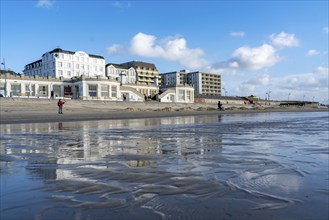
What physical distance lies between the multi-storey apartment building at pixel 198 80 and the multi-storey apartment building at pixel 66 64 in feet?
207

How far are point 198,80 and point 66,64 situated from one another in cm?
8968

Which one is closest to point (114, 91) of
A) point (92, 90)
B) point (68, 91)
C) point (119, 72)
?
point (92, 90)

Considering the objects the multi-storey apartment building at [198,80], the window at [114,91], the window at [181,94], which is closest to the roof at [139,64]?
the multi-storey apartment building at [198,80]

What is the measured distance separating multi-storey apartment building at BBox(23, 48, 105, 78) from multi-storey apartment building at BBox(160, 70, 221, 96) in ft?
207

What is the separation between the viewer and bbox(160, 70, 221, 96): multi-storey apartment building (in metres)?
179

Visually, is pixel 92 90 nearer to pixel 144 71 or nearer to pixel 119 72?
pixel 119 72

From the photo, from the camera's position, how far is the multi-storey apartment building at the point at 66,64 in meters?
105

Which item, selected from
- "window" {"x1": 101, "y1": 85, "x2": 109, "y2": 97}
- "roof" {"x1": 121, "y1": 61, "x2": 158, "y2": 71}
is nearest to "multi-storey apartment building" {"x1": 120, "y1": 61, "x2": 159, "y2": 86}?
"roof" {"x1": 121, "y1": 61, "x2": 158, "y2": 71}

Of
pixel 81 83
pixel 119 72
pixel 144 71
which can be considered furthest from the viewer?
pixel 144 71

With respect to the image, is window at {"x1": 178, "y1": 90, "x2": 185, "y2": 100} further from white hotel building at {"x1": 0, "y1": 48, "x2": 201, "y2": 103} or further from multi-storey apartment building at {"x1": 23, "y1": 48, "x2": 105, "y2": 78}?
multi-storey apartment building at {"x1": 23, "y1": 48, "x2": 105, "y2": 78}

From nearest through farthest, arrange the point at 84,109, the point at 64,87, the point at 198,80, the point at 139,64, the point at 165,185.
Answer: the point at 165,185 → the point at 84,109 → the point at 64,87 → the point at 139,64 → the point at 198,80

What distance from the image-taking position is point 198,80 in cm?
18000

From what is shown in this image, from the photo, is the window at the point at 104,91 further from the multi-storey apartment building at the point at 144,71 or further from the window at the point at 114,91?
the multi-storey apartment building at the point at 144,71

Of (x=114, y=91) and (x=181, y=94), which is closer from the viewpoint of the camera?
(x=114, y=91)
